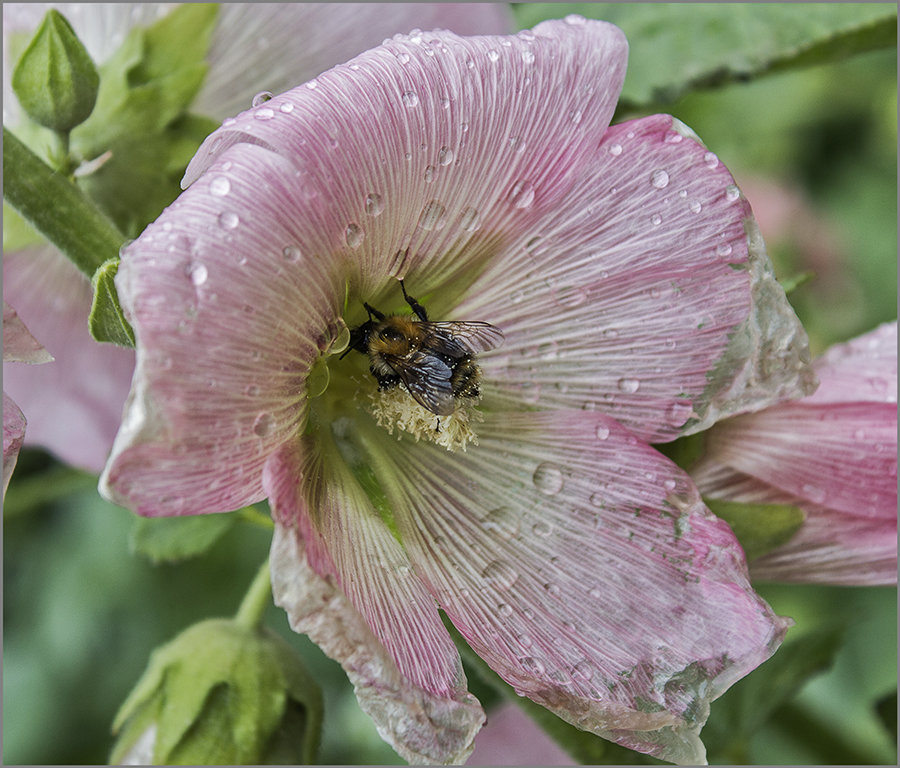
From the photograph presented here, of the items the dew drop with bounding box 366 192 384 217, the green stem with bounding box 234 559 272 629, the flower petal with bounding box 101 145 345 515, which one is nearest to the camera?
the flower petal with bounding box 101 145 345 515

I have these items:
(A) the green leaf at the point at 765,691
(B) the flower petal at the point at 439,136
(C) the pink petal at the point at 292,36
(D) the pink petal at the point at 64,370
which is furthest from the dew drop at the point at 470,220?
(A) the green leaf at the point at 765,691

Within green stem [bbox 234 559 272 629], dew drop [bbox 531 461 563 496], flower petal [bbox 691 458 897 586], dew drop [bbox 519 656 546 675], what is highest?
dew drop [bbox 531 461 563 496]

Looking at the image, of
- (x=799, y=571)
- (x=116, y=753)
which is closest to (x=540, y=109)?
(x=799, y=571)

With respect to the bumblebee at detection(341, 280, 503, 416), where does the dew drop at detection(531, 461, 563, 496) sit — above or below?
below

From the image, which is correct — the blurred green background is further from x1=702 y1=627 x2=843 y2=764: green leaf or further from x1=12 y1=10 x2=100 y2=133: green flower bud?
x1=12 y1=10 x2=100 y2=133: green flower bud

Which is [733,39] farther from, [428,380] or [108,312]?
[108,312]

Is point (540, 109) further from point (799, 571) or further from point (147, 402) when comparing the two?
point (799, 571)

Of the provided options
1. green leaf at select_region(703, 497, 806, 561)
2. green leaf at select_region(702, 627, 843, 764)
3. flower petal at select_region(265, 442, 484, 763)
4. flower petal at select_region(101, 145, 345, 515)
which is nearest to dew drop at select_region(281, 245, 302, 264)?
flower petal at select_region(101, 145, 345, 515)

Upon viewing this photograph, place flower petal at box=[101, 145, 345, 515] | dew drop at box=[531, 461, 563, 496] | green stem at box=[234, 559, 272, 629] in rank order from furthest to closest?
green stem at box=[234, 559, 272, 629]
dew drop at box=[531, 461, 563, 496]
flower petal at box=[101, 145, 345, 515]

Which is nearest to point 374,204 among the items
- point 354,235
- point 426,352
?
point 354,235
